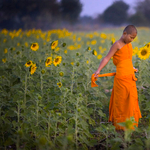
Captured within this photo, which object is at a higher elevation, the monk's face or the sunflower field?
the monk's face

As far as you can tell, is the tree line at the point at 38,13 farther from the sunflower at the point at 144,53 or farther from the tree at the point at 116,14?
the sunflower at the point at 144,53

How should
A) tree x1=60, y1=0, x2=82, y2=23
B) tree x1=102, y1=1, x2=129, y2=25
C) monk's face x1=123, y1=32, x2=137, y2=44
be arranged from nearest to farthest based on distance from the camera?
monk's face x1=123, y1=32, x2=137, y2=44
tree x1=60, y1=0, x2=82, y2=23
tree x1=102, y1=1, x2=129, y2=25

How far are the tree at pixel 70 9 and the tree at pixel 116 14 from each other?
14523mm

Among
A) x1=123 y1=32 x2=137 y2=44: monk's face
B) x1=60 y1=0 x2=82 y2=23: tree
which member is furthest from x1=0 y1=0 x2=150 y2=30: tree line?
x1=123 y1=32 x2=137 y2=44: monk's face

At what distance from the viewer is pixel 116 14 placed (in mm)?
43781

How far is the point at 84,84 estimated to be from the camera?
290cm

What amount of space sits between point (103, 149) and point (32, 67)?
4.16 ft

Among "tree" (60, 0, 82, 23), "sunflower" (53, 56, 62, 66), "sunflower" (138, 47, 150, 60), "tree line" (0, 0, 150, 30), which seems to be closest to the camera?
"sunflower" (138, 47, 150, 60)

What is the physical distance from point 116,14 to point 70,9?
1780cm

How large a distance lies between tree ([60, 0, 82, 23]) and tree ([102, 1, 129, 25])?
14.5m

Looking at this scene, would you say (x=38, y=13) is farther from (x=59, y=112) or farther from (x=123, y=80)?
(x=123, y=80)

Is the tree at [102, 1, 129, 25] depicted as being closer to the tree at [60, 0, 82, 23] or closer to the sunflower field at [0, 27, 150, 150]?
the tree at [60, 0, 82, 23]

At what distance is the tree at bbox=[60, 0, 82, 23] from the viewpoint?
28.1 m

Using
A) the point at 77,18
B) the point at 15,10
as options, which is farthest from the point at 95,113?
the point at 77,18
